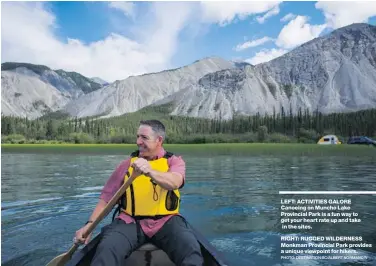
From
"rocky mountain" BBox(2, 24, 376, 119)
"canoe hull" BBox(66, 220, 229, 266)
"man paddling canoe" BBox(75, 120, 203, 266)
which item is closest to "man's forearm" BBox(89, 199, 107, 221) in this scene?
"man paddling canoe" BBox(75, 120, 203, 266)

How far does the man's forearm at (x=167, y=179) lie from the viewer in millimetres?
3777

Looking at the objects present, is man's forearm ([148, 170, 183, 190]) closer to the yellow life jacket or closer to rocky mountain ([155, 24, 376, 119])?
the yellow life jacket

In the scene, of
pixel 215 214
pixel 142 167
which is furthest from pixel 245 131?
pixel 142 167

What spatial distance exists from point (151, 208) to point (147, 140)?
66 centimetres

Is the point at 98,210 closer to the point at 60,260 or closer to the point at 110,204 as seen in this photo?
the point at 110,204

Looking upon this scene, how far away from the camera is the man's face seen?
416cm

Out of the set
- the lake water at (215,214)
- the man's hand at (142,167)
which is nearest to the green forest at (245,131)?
the lake water at (215,214)

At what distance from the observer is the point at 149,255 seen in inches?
159

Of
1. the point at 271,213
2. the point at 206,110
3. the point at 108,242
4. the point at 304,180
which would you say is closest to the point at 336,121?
the point at 304,180

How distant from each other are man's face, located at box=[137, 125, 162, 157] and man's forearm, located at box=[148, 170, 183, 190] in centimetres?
40

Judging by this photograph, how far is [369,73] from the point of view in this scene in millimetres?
173500

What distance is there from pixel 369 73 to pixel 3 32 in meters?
185

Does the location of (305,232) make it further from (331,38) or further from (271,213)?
(331,38)

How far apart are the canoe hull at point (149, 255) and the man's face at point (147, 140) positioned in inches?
35.7
